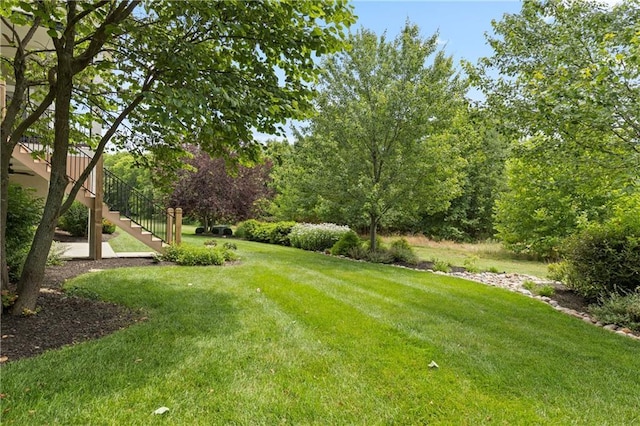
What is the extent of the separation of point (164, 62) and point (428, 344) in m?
4.05

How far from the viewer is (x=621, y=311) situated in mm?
5332

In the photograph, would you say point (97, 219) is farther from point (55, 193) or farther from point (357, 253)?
point (357, 253)

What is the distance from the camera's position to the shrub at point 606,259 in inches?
235

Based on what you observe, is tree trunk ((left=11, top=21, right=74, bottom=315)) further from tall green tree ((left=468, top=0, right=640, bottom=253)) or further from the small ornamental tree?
the small ornamental tree

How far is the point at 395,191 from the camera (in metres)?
10.5

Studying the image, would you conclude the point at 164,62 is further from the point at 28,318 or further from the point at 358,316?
the point at 358,316

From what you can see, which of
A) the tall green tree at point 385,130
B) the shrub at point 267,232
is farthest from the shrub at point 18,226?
the shrub at point 267,232

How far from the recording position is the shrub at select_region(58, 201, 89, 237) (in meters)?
13.4

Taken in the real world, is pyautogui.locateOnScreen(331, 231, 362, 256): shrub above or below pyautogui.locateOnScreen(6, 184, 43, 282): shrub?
below

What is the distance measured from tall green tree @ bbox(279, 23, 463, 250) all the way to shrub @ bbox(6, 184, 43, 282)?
7138 millimetres

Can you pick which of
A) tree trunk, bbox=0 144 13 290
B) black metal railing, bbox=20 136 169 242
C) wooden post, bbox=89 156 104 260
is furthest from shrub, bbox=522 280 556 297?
wooden post, bbox=89 156 104 260

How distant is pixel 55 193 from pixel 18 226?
2204mm

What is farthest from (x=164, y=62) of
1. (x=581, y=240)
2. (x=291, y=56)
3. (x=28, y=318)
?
(x=581, y=240)

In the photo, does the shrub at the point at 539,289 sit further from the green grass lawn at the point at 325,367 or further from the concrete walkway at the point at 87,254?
the concrete walkway at the point at 87,254
